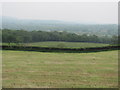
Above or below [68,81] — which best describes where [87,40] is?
below

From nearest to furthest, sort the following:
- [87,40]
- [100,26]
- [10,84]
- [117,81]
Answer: [10,84] < [117,81] < [87,40] < [100,26]

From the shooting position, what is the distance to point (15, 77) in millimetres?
5852

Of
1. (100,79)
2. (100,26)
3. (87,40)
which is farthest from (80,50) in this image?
(100,26)

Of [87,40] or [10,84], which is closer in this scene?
[10,84]

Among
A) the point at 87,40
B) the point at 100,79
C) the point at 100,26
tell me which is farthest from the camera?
the point at 100,26

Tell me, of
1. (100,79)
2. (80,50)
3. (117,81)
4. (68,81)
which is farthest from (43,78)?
(80,50)

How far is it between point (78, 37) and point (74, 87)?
105ft

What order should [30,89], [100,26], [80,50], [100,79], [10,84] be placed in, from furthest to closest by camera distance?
[100,26] → [80,50] → [100,79] → [10,84] → [30,89]

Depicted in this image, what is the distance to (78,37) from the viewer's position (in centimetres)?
3644

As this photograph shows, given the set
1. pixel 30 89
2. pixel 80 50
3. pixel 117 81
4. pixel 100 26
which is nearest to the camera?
Result: pixel 30 89

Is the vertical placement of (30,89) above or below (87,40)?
above

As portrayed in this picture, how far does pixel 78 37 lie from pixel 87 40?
7.18ft

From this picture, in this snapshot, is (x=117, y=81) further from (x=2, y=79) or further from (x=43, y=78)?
(x=2, y=79)

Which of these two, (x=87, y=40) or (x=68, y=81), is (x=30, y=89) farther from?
(x=87, y=40)
